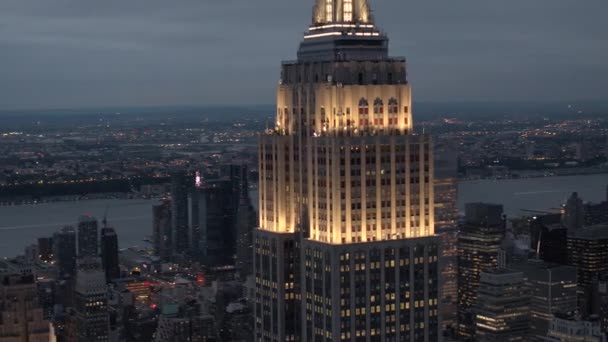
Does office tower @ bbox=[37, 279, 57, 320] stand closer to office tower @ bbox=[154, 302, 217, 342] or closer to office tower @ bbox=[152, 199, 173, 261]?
office tower @ bbox=[154, 302, 217, 342]

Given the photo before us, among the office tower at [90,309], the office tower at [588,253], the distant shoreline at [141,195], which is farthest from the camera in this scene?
the distant shoreline at [141,195]

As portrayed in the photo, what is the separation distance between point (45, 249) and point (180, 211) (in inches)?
442

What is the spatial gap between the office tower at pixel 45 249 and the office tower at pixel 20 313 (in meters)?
24.5

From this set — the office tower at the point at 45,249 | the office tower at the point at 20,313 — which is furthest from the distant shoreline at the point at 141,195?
the office tower at the point at 20,313

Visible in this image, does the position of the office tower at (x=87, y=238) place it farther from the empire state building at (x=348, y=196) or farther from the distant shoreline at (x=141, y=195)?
the empire state building at (x=348, y=196)

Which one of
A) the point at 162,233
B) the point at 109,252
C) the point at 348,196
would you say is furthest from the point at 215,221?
the point at 348,196

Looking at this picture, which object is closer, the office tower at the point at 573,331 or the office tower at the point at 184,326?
the office tower at the point at 573,331

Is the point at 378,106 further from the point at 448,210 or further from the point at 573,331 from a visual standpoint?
the point at 448,210

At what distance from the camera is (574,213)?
224 ft

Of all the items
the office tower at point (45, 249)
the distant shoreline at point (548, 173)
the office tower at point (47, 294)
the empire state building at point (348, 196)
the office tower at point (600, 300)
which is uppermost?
the empire state building at point (348, 196)

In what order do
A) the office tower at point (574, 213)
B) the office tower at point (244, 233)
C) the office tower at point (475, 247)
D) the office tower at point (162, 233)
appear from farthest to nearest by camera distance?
1. the office tower at point (162, 233)
2. the office tower at point (574, 213)
3. the office tower at point (244, 233)
4. the office tower at point (475, 247)

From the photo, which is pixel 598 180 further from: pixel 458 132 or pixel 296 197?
pixel 296 197

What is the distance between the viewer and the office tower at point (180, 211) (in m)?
69.3

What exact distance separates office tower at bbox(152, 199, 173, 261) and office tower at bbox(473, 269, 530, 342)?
82.9ft
